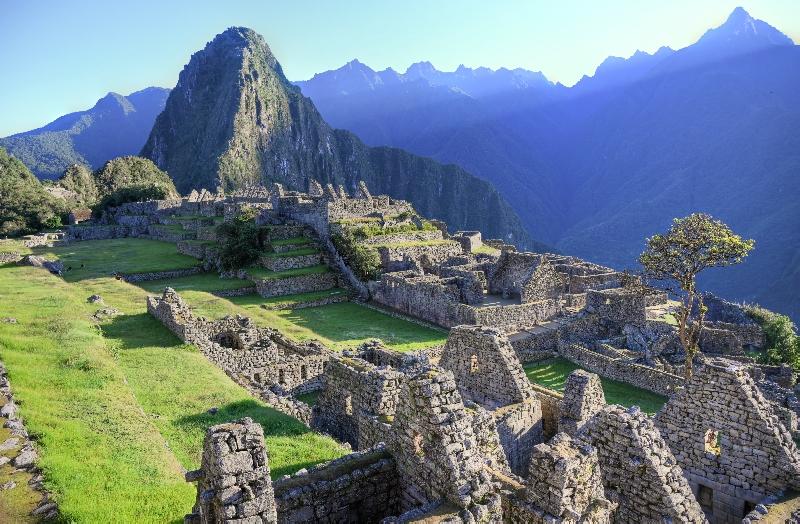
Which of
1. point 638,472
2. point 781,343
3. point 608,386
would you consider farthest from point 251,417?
point 781,343

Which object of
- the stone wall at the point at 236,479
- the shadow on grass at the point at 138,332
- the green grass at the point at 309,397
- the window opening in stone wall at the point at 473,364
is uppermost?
the stone wall at the point at 236,479

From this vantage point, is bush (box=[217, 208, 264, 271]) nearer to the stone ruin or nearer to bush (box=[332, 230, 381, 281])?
bush (box=[332, 230, 381, 281])

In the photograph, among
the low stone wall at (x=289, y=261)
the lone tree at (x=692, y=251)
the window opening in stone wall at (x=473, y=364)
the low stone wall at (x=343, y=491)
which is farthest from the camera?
the low stone wall at (x=289, y=261)

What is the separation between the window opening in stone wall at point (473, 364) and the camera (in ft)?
34.3

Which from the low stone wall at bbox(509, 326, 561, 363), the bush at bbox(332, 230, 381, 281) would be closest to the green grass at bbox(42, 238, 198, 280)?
the bush at bbox(332, 230, 381, 281)

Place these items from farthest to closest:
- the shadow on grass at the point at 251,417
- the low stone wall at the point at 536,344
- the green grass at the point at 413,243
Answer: the green grass at the point at 413,243, the low stone wall at the point at 536,344, the shadow on grass at the point at 251,417

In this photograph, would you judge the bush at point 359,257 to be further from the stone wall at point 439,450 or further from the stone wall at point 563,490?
the stone wall at point 563,490

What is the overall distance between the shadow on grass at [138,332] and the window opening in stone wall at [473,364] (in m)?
9.95

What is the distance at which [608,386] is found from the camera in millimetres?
19719

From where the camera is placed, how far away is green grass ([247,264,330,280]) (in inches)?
1313

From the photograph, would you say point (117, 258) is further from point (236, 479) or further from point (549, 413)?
point (236, 479)

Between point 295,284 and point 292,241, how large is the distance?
6.32 meters

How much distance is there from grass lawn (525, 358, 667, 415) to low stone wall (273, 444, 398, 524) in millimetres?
11623

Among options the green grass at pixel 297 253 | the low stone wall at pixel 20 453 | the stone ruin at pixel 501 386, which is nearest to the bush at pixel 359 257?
the green grass at pixel 297 253
